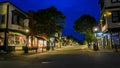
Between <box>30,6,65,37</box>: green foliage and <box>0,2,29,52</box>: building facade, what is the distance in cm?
1134

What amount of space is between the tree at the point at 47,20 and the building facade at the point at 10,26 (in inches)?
448

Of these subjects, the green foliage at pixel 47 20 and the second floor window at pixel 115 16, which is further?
the green foliage at pixel 47 20

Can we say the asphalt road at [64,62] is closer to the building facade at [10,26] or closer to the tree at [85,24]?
the building facade at [10,26]

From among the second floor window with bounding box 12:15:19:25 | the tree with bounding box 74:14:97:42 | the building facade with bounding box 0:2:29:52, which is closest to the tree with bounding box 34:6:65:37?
the building facade with bounding box 0:2:29:52

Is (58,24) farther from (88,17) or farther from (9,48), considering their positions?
(9,48)

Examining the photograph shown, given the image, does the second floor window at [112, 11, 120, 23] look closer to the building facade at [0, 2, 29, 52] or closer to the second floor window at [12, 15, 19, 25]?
the building facade at [0, 2, 29, 52]

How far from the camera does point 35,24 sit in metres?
63.1

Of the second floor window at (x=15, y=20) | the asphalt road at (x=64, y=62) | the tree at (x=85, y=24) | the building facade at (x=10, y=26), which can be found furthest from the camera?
the tree at (x=85, y=24)

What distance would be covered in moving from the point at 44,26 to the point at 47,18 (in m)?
2.58

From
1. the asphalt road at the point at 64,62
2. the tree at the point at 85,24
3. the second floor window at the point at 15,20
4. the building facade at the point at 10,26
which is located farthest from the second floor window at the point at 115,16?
the tree at the point at 85,24

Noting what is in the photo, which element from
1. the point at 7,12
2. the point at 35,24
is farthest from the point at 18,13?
the point at 35,24

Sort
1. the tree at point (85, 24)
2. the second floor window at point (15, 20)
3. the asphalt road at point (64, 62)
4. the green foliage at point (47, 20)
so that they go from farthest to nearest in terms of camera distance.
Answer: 1. the tree at point (85, 24)
2. the green foliage at point (47, 20)
3. the second floor window at point (15, 20)
4. the asphalt road at point (64, 62)

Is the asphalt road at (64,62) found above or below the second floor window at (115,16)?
below

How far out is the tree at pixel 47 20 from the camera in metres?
63.0
